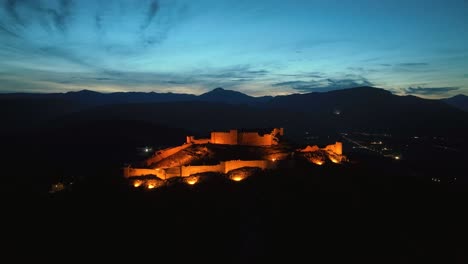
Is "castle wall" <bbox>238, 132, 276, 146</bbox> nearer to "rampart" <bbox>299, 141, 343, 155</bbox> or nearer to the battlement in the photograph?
the battlement

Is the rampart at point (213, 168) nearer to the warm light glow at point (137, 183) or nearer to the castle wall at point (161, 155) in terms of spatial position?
the warm light glow at point (137, 183)

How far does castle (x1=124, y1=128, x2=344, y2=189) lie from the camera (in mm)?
45344

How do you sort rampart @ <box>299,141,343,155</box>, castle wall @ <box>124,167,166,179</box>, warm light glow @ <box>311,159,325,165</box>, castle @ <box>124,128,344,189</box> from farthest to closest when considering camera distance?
rampart @ <box>299,141,343,155</box> < warm light glow @ <box>311,159,325,165</box> < castle wall @ <box>124,167,166,179</box> < castle @ <box>124,128,344,189</box>

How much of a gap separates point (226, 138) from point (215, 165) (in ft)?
36.8

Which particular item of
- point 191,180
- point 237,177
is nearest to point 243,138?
point 237,177

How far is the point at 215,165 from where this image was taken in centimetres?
4559

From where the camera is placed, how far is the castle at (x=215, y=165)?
45344 millimetres

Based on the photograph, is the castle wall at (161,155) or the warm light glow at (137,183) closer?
the warm light glow at (137,183)

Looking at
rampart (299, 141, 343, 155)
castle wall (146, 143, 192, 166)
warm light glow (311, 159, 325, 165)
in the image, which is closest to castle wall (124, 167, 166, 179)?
castle wall (146, 143, 192, 166)

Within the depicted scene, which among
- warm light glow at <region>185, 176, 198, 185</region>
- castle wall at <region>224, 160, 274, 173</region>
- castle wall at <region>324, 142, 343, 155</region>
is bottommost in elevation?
warm light glow at <region>185, 176, 198, 185</region>

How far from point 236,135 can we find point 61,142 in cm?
12078

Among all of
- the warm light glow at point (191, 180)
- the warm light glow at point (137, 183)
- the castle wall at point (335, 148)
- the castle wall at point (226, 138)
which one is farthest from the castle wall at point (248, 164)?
the castle wall at point (335, 148)

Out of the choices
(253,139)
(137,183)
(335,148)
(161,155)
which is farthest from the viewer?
(335,148)

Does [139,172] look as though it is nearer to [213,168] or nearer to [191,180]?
[191,180]
